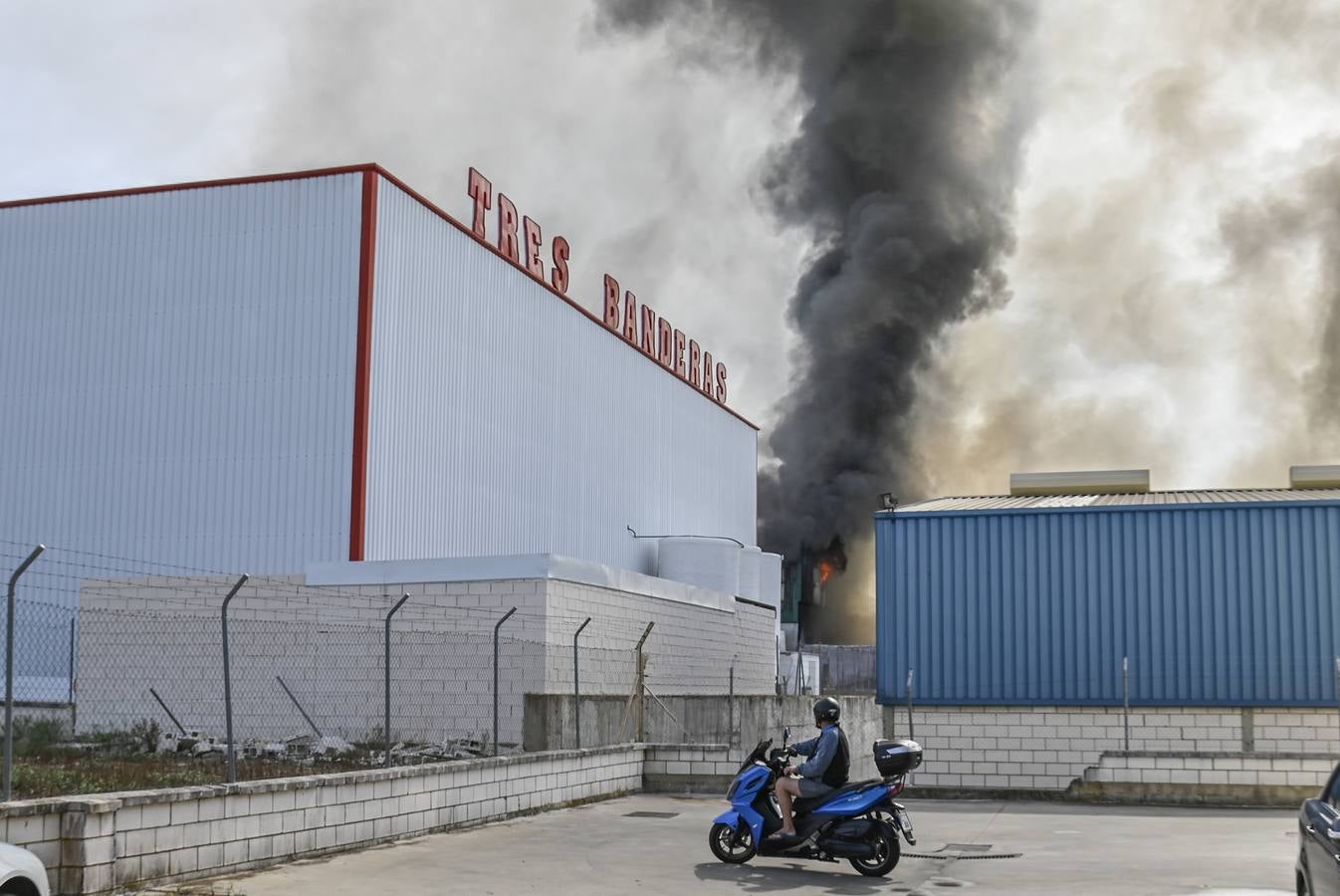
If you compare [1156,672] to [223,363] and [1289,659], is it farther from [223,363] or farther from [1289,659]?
[223,363]

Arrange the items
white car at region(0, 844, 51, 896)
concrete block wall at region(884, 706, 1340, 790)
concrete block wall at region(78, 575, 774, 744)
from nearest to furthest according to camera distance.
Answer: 1. white car at region(0, 844, 51, 896)
2. concrete block wall at region(884, 706, 1340, 790)
3. concrete block wall at region(78, 575, 774, 744)

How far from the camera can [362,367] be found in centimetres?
2892

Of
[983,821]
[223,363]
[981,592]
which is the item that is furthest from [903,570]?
[223,363]

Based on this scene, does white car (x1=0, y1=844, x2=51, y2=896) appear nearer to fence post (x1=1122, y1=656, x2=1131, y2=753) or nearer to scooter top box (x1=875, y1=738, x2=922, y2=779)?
scooter top box (x1=875, y1=738, x2=922, y2=779)

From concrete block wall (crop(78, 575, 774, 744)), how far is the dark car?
1362 centimetres

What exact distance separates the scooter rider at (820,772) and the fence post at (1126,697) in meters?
10.0

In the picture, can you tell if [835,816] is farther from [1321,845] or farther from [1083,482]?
[1083,482]

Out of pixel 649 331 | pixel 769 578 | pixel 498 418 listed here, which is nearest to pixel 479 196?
pixel 498 418

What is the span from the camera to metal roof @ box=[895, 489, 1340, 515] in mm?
24031

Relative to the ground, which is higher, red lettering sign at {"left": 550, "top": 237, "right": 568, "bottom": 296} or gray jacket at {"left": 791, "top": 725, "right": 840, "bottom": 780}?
red lettering sign at {"left": 550, "top": 237, "right": 568, "bottom": 296}

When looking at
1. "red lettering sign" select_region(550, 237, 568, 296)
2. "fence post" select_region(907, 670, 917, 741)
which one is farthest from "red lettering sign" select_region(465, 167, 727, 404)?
"fence post" select_region(907, 670, 917, 741)

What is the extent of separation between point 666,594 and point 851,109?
171 ft

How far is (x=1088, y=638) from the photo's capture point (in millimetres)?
23703

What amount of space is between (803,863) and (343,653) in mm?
12371
